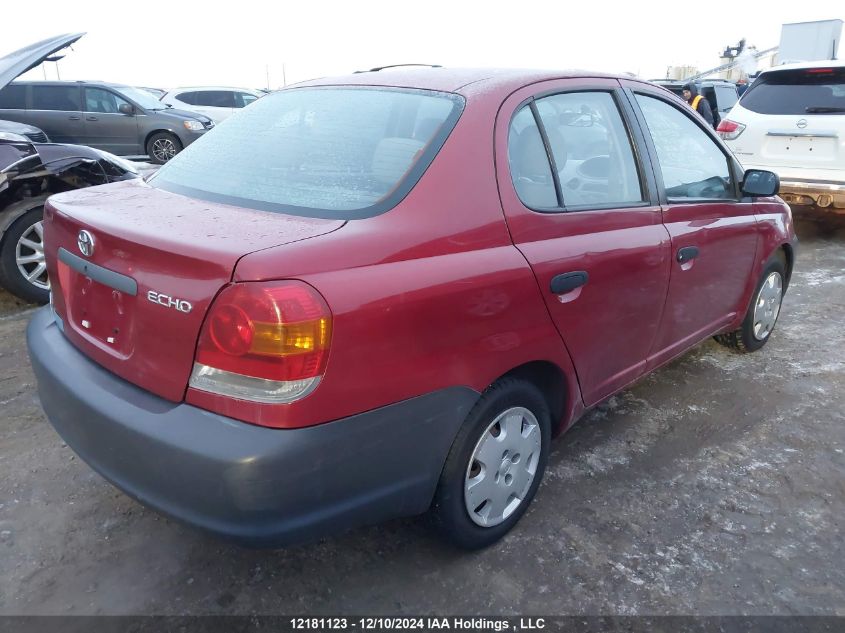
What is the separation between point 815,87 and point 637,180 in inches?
210

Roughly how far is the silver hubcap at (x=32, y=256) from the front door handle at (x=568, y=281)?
13.1 ft

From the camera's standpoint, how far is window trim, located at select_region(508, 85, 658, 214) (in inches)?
95.7

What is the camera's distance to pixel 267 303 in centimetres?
166

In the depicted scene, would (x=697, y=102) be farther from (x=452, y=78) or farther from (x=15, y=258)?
(x=15, y=258)

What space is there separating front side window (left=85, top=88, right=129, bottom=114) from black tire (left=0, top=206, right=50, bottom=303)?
8.47 m

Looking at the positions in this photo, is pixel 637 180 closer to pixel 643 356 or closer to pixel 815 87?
pixel 643 356

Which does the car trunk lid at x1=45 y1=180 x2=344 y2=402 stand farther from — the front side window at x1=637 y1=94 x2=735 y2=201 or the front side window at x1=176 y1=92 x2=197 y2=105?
the front side window at x1=176 y1=92 x2=197 y2=105

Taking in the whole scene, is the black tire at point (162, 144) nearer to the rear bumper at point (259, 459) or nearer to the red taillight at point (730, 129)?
the red taillight at point (730, 129)

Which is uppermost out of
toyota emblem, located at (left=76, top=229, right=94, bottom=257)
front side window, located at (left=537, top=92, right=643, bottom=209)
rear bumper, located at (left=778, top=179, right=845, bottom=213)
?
front side window, located at (left=537, top=92, right=643, bottom=209)

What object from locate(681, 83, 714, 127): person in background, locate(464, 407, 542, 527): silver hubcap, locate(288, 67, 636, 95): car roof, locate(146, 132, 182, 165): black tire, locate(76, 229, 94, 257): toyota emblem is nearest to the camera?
locate(76, 229, 94, 257): toyota emblem

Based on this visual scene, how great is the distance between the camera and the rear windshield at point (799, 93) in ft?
21.9

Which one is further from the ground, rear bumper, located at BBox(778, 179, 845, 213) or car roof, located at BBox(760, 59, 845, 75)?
car roof, located at BBox(760, 59, 845, 75)

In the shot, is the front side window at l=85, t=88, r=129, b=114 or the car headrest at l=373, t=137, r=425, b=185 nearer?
the car headrest at l=373, t=137, r=425, b=185

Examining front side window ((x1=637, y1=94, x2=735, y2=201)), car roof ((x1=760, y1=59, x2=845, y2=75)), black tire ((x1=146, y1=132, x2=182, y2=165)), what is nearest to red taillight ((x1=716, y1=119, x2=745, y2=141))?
car roof ((x1=760, y1=59, x2=845, y2=75))
